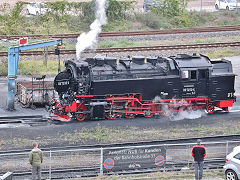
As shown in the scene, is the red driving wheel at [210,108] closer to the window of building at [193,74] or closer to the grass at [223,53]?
the window of building at [193,74]

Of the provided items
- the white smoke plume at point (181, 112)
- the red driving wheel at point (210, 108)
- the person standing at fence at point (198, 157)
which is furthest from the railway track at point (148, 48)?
the person standing at fence at point (198, 157)

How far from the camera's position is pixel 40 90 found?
2444cm

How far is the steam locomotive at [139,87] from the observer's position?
22391mm

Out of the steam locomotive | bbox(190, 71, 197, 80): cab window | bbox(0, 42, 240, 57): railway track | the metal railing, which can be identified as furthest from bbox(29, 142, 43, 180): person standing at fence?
bbox(0, 42, 240, 57): railway track

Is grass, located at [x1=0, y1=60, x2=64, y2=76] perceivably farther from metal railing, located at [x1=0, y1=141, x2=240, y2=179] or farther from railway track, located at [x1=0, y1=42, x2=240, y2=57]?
metal railing, located at [x1=0, y1=141, x2=240, y2=179]

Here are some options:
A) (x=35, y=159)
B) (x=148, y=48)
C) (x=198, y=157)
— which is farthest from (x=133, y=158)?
(x=148, y=48)

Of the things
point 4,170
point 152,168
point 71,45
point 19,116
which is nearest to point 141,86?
point 19,116

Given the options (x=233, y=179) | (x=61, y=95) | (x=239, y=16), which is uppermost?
(x=239, y=16)

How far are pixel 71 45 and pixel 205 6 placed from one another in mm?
26547

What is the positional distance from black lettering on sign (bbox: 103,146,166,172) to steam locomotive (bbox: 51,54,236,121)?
22.9 ft

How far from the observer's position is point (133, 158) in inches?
612

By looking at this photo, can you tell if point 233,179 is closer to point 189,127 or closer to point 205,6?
point 189,127

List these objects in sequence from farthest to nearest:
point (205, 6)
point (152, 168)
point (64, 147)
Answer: point (205, 6), point (64, 147), point (152, 168)

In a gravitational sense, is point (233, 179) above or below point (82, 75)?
below
